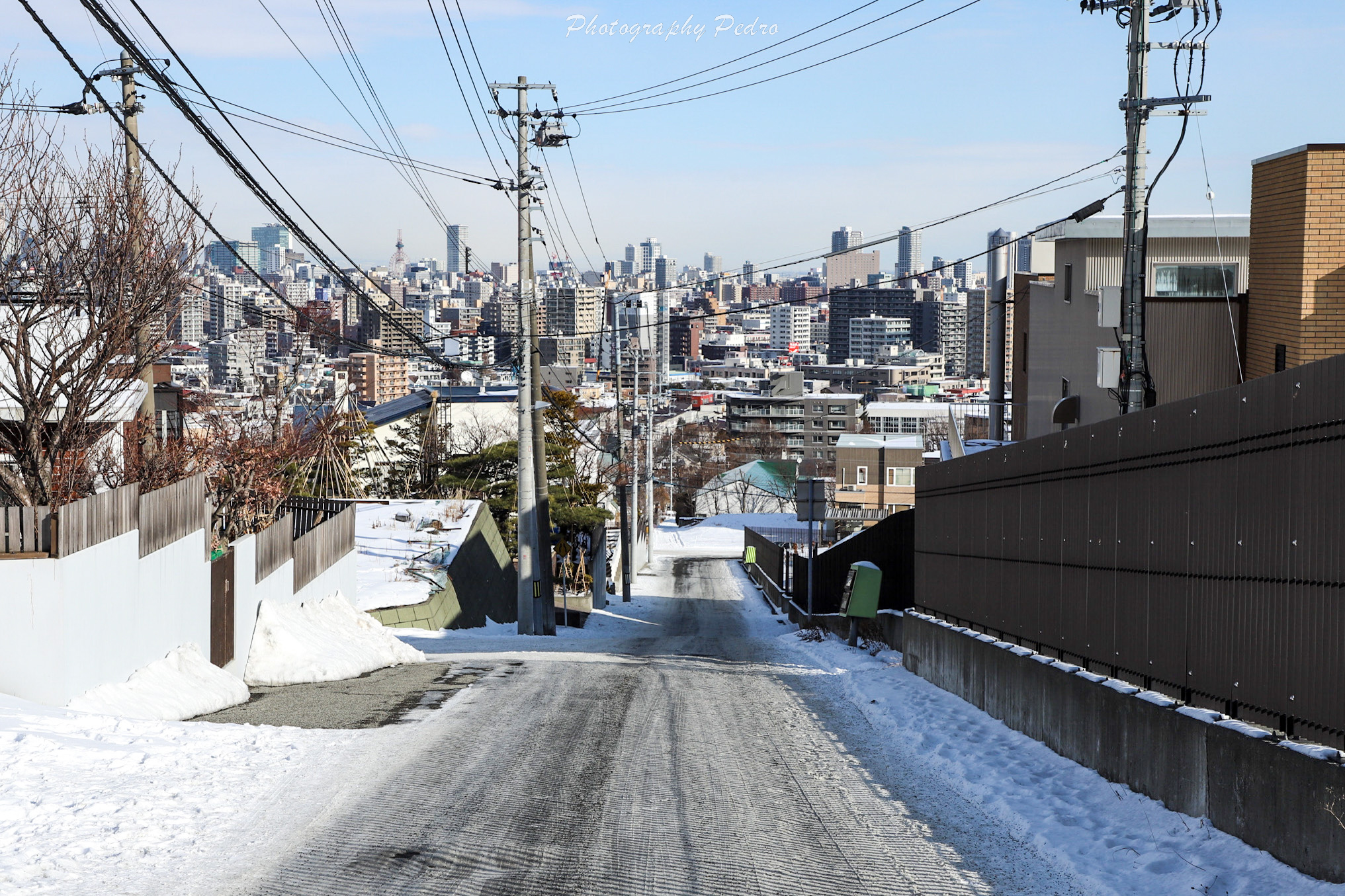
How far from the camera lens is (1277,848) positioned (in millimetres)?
6449

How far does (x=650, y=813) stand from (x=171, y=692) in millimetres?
6576

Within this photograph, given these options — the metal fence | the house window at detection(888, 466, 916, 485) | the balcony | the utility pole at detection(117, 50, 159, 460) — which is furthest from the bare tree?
the balcony

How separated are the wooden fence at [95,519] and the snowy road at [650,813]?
3704 mm

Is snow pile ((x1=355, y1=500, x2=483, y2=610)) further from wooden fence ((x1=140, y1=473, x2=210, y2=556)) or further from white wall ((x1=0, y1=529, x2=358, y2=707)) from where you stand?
white wall ((x1=0, y1=529, x2=358, y2=707))

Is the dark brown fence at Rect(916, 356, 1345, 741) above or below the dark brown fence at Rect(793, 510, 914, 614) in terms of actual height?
above

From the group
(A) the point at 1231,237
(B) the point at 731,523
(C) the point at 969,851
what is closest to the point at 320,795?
(C) the point at 969,851

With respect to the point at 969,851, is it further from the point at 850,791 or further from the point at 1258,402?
the point at 1258,402

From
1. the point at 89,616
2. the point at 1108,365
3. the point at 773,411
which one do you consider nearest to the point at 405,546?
the point at 89,616

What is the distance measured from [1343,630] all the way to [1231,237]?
20.2 m

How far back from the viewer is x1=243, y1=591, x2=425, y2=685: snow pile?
15.8 meters

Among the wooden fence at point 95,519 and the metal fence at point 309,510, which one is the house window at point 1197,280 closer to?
the metal fence at point 309,510

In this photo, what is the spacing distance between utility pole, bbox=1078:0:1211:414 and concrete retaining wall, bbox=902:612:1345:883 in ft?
13.9

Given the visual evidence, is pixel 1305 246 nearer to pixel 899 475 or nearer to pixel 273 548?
pixel 273 548

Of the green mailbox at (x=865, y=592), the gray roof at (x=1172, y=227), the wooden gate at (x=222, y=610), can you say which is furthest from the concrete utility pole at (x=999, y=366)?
the wooden gate at (x=222, y=610)
